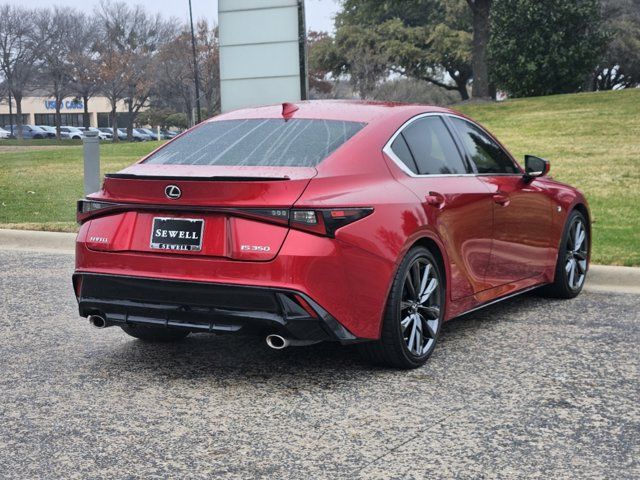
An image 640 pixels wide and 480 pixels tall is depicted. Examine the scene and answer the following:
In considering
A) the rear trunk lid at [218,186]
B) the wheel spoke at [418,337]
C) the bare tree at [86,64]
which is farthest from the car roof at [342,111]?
the bare tree at [86,64]

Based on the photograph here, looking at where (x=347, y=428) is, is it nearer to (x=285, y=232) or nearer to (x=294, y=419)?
(x=294, y=419)

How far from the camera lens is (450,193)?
5.86 meters

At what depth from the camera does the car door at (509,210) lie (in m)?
6.48

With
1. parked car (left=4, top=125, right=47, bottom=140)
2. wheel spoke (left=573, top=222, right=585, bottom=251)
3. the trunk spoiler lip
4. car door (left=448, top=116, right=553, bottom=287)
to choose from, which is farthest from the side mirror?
parked car (left=4, top=125, right=47, bottom=140)

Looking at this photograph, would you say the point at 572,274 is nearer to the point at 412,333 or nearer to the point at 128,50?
the point at 412,333

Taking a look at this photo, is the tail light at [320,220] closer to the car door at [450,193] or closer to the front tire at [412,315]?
the front tire at [412,315]

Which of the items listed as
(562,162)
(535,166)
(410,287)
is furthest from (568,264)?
(562,162)

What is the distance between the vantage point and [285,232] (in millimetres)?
4809

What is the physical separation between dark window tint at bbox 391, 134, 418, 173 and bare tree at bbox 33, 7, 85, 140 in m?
60.9

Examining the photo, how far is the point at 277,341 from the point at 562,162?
15653 mm

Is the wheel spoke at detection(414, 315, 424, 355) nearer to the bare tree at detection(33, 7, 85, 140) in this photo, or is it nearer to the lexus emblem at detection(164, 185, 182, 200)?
the lexus emblem at detection(164, 185, 182, 200)

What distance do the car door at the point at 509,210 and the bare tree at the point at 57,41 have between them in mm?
60015

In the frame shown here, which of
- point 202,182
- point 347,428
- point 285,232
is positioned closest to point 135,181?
point 202,182

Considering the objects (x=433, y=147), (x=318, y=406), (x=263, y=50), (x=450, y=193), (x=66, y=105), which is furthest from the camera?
(x=66, y=105)
